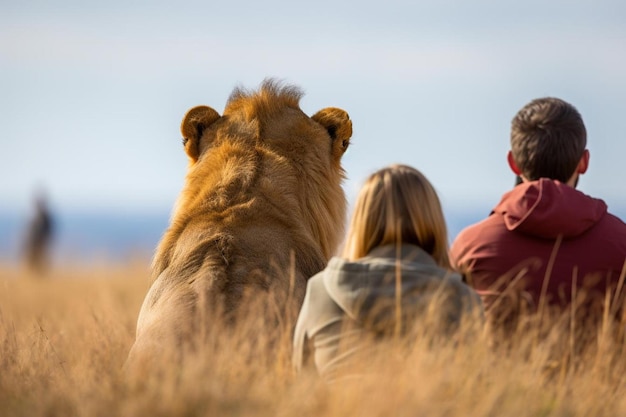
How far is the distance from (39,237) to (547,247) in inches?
883

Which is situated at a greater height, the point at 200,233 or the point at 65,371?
the point at 200,233

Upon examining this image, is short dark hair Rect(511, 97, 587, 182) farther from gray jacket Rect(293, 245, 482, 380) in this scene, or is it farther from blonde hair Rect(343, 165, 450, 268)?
gray jacket Rect(293, 245, 482, 380)

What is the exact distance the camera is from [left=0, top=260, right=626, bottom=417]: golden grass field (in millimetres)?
4414

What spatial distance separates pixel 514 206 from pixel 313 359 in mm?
1289

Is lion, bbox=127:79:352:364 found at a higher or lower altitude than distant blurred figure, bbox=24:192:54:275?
higher

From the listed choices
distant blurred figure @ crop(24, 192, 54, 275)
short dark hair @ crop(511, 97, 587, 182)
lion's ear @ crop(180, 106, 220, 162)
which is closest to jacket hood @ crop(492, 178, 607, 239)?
short dark hair @ crop(511, 97, 587, 182)

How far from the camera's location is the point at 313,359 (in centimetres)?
515

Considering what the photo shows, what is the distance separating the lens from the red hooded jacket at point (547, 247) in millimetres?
5375

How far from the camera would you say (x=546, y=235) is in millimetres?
5473

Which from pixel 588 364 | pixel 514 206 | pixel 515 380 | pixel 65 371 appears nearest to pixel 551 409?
pixel 515 380

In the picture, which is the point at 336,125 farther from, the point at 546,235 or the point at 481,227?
the point at 546,235

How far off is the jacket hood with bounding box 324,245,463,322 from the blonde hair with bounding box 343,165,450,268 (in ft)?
0.48

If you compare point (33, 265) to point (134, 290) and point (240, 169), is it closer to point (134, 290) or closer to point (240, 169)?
point (134, 290)

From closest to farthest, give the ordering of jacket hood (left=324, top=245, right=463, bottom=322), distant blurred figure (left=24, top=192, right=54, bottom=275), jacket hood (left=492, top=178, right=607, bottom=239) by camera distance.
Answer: jacket hood (left=324, top=245, right=463, bottom=322) < jacket hood (left=492, top=178, right=607, bottom=239) < distant blurred figure (left=24, top=192, right=54, bottom=275)
